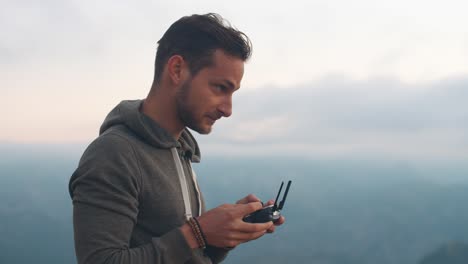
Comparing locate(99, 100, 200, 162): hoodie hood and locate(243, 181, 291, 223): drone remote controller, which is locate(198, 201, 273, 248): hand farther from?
locate(99, 100, 200, 162): hoodie hood

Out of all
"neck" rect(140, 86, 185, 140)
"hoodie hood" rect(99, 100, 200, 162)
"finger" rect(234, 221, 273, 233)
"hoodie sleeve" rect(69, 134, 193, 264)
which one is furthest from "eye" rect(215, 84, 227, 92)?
"finger" rect(234, 221, 273, 233)

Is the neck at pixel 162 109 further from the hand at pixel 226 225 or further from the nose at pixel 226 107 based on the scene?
the hand at pixel 226 225

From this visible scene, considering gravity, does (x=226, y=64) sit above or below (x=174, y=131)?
above

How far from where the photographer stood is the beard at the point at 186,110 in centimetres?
342

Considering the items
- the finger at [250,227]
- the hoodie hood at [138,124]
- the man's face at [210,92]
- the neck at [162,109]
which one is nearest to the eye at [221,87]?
the man's face at [210,92]

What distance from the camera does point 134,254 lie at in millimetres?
2729

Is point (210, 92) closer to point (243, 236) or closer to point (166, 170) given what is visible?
point (166, 170)

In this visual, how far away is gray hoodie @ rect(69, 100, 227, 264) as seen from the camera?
107 inches

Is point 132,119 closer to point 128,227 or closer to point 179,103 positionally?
point 179,103

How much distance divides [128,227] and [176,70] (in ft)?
4.50

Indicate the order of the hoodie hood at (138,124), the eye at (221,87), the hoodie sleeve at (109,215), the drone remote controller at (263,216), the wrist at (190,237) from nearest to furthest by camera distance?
the hoodie sleeve at (109,215) → the wrist at (190,237) → the drone remote controller at (263,216) → the hoodie hood at (138,124) → the eye at (221,87)

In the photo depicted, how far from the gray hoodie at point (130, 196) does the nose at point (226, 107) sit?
49cm

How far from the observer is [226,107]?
3.53 meters

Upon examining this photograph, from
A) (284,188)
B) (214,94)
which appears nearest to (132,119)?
(214,94)
